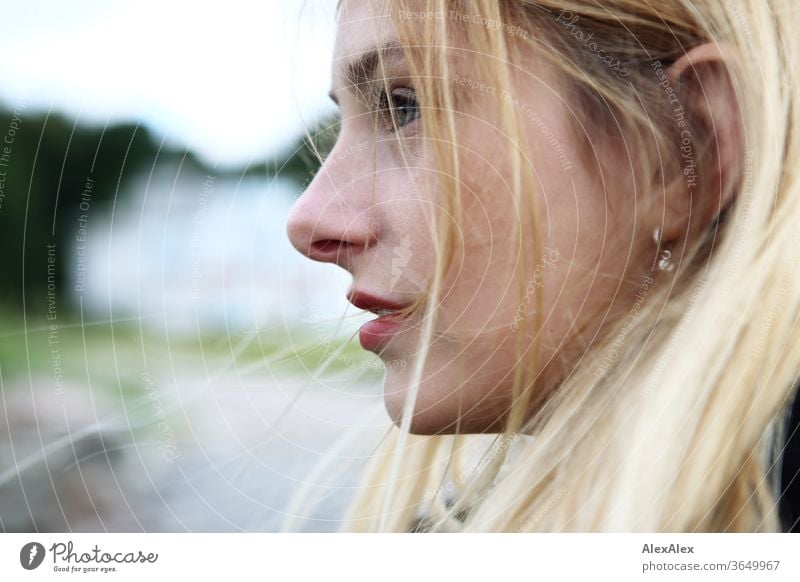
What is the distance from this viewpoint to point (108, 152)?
0.49 meters

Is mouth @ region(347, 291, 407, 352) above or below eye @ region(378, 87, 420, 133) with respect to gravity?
below

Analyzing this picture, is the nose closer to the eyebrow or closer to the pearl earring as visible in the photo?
the eyebrow

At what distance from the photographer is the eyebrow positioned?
45 centimetres

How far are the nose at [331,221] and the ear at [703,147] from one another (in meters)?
0.19

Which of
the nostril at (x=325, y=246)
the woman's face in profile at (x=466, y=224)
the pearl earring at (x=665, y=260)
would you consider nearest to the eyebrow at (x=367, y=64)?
the woman's face in profile at (x=466, y=224)

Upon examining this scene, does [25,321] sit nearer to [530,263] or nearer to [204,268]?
[204,268]

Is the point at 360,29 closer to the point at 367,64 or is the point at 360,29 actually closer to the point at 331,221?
the point at 367,64

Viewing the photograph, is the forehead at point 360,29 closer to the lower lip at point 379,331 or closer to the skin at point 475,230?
the skin at point 475,230

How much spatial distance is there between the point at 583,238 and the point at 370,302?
149 mm

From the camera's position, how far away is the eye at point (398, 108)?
46cm

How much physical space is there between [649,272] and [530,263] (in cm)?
8

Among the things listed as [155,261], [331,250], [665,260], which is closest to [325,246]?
[331,250]

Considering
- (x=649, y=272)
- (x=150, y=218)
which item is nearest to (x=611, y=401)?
(x=649, y=272)

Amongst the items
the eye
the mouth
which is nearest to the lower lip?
the mouth
